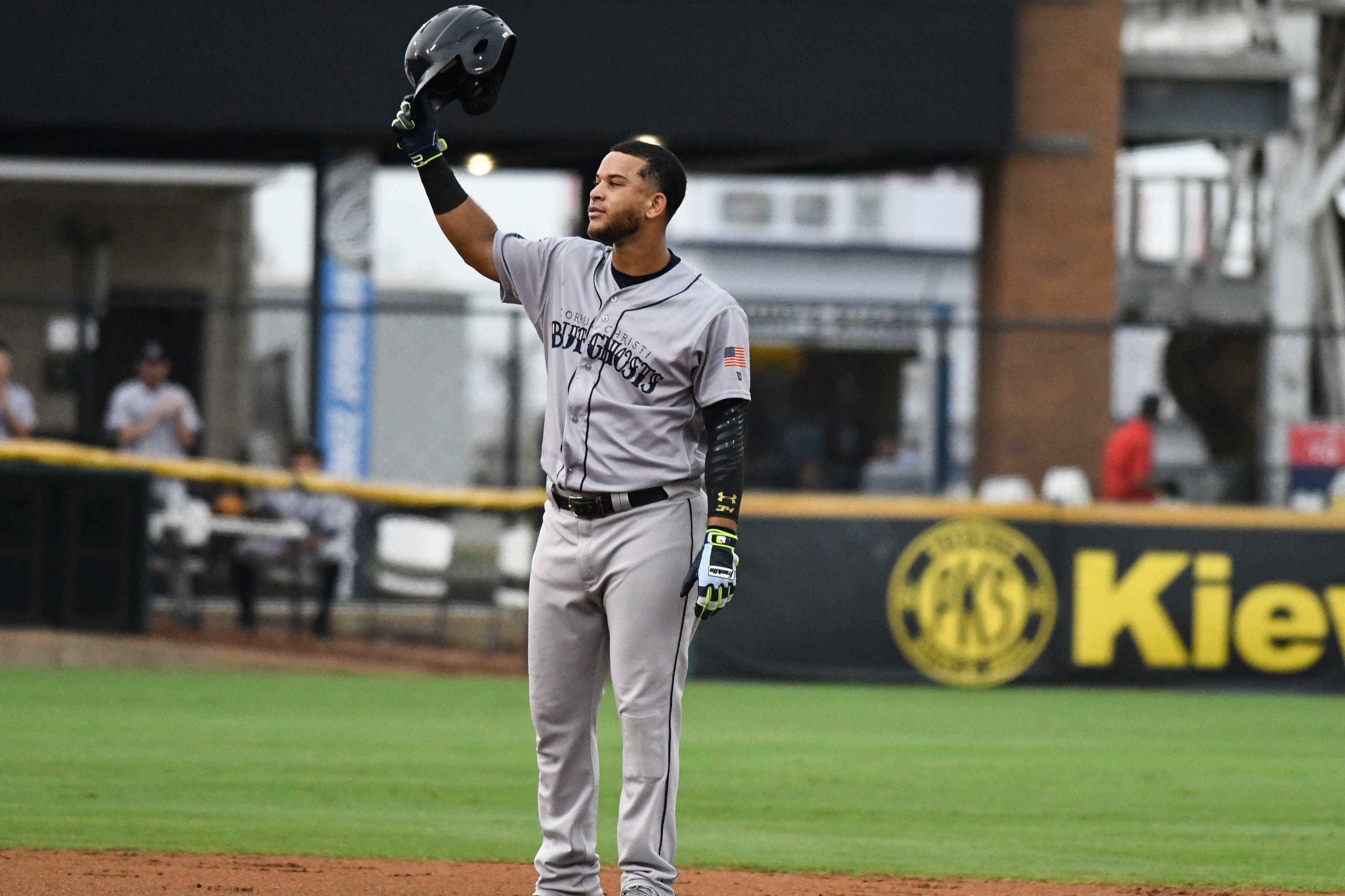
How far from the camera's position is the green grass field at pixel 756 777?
6602 mm

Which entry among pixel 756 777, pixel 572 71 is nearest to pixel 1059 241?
pixel 572 71

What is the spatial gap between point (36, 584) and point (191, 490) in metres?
1.33

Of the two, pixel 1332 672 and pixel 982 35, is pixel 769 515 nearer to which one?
pixel 1332 672

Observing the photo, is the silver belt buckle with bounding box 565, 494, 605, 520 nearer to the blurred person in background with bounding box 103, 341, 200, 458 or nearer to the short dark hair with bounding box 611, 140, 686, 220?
the short dark hair with bounding box 611, 140, 686, 220

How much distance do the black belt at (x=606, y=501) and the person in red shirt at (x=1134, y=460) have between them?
10597 mm

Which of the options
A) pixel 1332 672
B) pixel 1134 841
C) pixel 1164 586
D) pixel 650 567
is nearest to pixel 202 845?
pixel 650 567

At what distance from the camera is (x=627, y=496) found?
502cm

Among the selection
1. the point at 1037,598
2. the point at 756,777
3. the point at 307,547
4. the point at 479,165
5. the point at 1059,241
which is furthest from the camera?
the point at 1059,241

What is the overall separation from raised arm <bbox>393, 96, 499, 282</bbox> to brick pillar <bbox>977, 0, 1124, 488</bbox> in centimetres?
1166

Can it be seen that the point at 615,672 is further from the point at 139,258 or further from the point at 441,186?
the point at 139,258

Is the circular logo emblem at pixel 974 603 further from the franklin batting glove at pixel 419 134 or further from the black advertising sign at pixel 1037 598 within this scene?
the franklin batting glove at pixel 419 134

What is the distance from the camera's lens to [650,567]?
5004 millimetres

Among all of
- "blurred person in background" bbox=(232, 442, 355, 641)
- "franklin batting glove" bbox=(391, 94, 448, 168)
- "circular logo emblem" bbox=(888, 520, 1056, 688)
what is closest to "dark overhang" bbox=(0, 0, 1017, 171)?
"blurred person in background" bbox=(232, 442, 355, 641)

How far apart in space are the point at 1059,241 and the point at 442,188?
12053 mm
